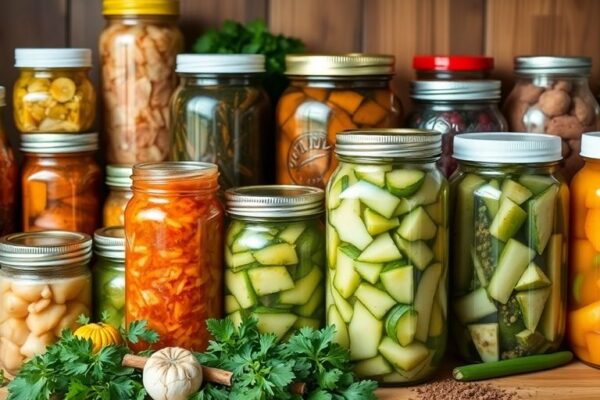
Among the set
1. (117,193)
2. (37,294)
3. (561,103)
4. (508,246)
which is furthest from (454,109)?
(37,294)

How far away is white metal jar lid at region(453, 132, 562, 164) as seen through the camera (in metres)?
1.14

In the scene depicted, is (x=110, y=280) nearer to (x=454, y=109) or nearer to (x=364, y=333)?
(x=364, y=333)

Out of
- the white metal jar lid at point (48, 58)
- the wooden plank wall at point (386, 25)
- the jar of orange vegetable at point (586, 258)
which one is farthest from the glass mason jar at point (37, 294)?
the jar of orange vegetable at point (586, 258)

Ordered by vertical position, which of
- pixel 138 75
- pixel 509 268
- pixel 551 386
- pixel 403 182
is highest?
pixel 138 75

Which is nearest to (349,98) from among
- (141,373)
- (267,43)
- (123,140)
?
(267,43)

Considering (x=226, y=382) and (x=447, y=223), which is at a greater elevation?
(x=447, y=223)

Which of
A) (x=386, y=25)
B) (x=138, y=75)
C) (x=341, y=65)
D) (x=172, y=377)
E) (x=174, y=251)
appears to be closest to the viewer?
(x=172, y=377)

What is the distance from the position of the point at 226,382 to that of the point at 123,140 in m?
0.44

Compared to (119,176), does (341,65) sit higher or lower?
higher

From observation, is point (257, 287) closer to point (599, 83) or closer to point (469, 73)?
point (469, 73)

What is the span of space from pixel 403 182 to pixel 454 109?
0.26 m

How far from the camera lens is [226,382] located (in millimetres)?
1041

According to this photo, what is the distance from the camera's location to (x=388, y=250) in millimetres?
1109

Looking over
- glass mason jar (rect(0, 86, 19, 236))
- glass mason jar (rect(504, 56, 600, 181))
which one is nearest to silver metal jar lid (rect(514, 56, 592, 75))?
glass mason jar (rect(504, 56, 600, 181))
